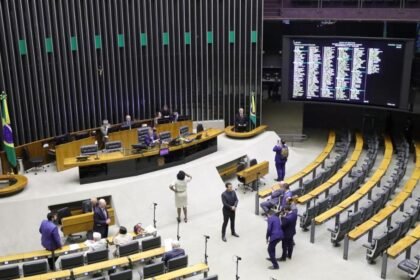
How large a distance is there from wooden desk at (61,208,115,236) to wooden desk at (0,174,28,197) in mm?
1854

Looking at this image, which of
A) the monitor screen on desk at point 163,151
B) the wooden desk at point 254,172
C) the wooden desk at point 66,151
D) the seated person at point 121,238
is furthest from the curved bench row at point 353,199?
the wooden desk at point 66,151

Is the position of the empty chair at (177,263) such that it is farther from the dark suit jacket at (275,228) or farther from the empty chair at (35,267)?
the empty chair at (35,267)

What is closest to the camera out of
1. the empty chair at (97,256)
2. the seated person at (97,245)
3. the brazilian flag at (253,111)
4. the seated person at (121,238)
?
the empty chair at (97,256)

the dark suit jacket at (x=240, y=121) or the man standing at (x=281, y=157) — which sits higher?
the dark suit jacket at (x=240, y=121)

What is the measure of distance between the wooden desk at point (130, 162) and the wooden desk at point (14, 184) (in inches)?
42.5

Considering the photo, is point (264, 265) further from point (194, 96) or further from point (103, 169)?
point (194, 96)

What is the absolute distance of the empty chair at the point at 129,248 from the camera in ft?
33.9

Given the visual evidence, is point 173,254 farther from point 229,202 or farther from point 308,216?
point 308,216

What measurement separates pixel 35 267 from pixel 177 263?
248 cm

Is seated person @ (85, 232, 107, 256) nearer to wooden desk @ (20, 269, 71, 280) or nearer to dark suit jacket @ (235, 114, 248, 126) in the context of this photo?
wooden desk @ (20, 269, 71, 280)

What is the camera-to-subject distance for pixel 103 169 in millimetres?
13625

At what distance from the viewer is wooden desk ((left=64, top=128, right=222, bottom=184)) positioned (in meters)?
13.4

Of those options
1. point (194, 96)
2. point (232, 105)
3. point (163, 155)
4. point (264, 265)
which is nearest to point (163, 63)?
point (194, 96)

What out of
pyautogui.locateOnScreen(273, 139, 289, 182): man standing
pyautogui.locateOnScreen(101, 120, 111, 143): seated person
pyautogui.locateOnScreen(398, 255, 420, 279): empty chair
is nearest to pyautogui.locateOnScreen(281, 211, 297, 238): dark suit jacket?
pyautogui.locateOnScreen(398, 255, 420, 279): empty chair
